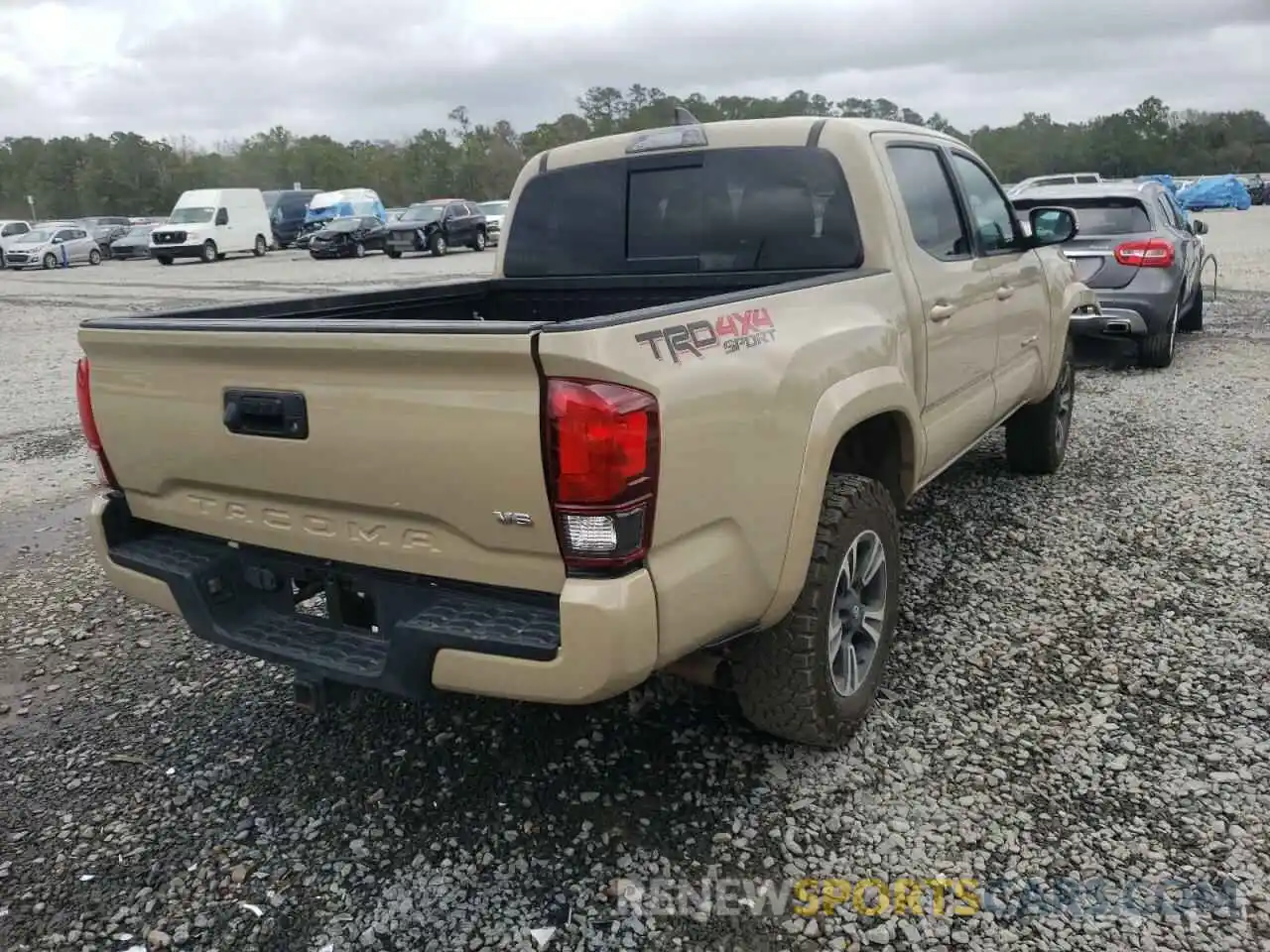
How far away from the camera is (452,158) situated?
7769cm

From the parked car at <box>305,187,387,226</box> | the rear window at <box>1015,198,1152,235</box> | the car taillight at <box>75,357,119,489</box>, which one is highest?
the parked car at <box>305,187,387,226</box>

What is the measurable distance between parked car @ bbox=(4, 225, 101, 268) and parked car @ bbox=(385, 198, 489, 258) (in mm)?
12517

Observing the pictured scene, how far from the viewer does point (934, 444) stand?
3955mm

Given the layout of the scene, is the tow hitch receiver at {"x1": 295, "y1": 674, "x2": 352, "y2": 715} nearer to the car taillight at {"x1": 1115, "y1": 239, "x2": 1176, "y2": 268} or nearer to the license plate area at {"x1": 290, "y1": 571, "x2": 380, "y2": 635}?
the license plate area at {"x1": 290, "y1": 571, "x2": 380, "y2": 635}

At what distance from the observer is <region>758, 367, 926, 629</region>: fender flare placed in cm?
279

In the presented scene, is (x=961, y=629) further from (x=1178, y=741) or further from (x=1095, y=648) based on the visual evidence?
(x=1178, y=741)

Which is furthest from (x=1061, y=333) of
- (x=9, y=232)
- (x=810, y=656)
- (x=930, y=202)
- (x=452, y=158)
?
(x=452, y=158)

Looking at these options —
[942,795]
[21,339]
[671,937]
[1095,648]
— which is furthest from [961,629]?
[21,339]

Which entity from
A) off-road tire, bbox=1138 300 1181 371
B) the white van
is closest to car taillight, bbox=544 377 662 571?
off-road tire, bbox=1138 300 1181 371

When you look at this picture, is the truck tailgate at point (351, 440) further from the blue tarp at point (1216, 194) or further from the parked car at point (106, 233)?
the blue tarp at point (1216, 194)

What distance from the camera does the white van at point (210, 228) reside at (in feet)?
107

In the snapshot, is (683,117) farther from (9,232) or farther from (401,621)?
(9,232)

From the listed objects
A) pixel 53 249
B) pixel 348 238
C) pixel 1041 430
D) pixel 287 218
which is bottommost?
pixel 1041 430

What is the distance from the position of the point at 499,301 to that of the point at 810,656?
240cm
